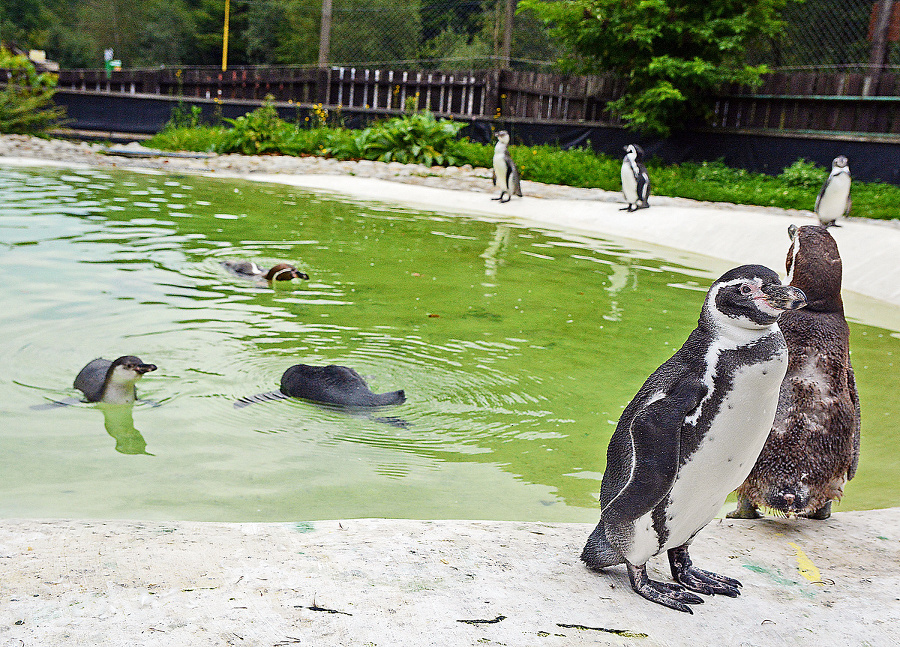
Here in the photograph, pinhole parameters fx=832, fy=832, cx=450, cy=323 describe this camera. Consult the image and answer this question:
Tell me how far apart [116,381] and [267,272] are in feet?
9.03

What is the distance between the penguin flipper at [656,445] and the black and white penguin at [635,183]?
9.74 m

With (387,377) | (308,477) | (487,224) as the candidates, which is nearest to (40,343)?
(387,377)

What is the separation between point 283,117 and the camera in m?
20.2

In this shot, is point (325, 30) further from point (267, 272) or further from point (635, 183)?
point (267, 272)

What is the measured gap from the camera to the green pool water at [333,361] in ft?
11.4

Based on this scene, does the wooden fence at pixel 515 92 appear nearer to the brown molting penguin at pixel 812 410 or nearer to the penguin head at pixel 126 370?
the brown molting penguin at pixel 812 410

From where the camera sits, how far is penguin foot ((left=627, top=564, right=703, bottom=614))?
→ 2.13 m

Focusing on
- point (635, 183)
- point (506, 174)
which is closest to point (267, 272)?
point (506, 174)

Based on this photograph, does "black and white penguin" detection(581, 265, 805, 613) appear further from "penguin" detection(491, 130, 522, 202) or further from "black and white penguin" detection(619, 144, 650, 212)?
"penguin" detection(491, 130, 522, 202)

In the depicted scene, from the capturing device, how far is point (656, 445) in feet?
6.70

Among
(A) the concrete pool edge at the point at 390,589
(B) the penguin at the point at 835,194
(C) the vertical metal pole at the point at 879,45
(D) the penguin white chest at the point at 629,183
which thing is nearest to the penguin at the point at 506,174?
(D) the penguin white chest at the point at 629,183

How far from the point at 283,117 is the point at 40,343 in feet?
52.2

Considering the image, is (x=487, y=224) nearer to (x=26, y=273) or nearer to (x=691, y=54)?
(x=26, y=273)

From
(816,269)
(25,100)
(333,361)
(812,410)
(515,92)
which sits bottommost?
(333,361)
